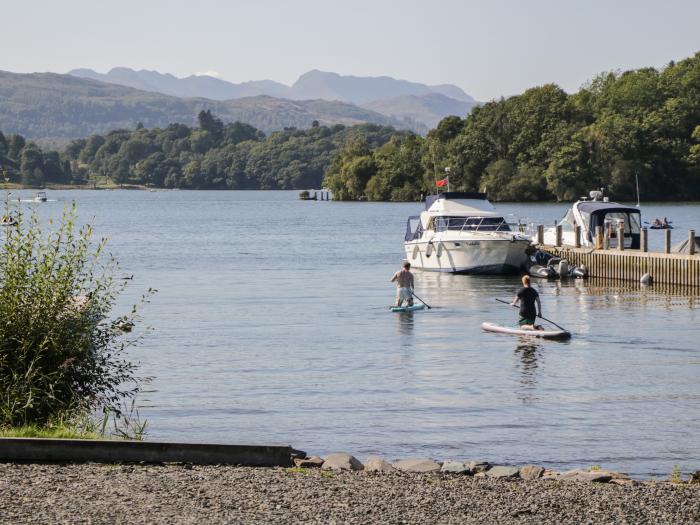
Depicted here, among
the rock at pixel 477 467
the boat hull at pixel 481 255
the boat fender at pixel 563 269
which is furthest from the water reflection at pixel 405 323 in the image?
the rock at pixel 477 467

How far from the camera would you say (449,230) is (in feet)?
195

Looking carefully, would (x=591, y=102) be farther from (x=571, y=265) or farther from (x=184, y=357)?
(x=184, y=357)

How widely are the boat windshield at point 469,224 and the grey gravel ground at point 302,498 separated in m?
45.3

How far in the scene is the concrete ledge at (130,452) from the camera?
14.2 metres

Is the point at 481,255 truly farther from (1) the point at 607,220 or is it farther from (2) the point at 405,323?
(2) the point at 405,323

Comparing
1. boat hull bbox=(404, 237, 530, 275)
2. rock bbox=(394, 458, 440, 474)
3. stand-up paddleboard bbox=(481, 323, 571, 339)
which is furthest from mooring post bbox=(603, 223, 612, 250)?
rock bbox=(394, 458, 440, 474)

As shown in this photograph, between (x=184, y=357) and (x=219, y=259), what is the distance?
45.5m

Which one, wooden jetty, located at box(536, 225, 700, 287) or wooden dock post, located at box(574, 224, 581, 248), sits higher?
wooden dock post, located at box(574, 224, 581, 248)

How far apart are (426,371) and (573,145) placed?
138721mm

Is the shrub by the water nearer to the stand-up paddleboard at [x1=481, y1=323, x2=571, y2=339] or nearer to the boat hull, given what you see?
the stand-up paddleboard at [x1=481, y1=323, x2=571, y2=339]

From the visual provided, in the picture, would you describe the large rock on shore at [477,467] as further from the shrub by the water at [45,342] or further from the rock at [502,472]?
the shrub by the water at [45,342]

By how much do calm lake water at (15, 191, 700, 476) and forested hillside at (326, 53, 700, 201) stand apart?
10888cm

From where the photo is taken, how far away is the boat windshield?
5891cm

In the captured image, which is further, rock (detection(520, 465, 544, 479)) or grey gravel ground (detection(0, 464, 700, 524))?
rock (detection(520, 465, 544, 479))
